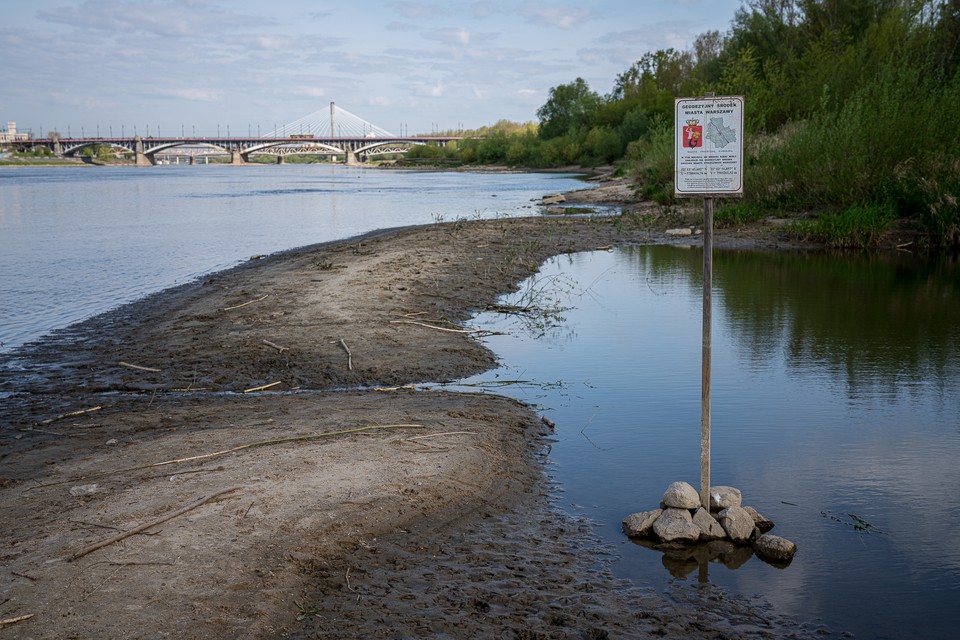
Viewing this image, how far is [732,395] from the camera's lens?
9.41 meters

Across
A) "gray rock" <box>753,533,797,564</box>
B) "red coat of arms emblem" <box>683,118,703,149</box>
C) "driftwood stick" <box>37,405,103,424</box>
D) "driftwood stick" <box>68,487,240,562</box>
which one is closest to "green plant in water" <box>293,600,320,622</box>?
"driftwood stick" <box>68,487,240,562</box>

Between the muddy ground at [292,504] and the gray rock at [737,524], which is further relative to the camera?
the gray rock at [737,524]

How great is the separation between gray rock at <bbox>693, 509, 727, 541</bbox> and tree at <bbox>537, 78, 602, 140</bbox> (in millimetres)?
109630

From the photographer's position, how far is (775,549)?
545cm

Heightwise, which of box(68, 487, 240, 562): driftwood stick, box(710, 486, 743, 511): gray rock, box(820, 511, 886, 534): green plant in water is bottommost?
box(820, 511, 886, 534): green plant in water

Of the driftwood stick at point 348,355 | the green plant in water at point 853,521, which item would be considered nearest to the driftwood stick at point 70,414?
the driftwood stick at point 348,355

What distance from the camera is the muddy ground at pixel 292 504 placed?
14.7 ft

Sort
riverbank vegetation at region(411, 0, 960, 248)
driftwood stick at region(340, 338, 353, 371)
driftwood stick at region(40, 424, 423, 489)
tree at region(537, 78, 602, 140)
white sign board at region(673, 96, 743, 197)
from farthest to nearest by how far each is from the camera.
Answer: tree at region(537, 78, 602, 140) < riverbank vegetation at region(411, 0, 960, 248) < driftwood stick at region(340, 338, 353, 371) < driftwood stick at region(40, 424, 423, 489) < white sign board at region(673, 96, 743, 197)

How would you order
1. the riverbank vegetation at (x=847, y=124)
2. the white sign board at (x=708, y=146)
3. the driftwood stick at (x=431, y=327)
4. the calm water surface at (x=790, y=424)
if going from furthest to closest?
the riverbank vegetation at (x=847, y=124), the driftwood stick at (x=431, y=327), the white sign board at (x=708, y=146), the calm water surface at (x=790, y=424)

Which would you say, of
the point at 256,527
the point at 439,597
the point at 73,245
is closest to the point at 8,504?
the point at 256,527

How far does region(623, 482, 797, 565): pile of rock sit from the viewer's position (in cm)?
550

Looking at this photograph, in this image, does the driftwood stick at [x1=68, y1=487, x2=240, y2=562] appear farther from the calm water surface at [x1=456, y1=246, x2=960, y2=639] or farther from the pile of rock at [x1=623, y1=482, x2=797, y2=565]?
the pile of rock at [x1=623, y1=482, x2=797, y2=565]

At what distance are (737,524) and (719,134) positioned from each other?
2558 millimetres

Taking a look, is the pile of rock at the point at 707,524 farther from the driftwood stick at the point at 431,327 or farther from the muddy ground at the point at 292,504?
the driftwood stick at the point at 431,327
